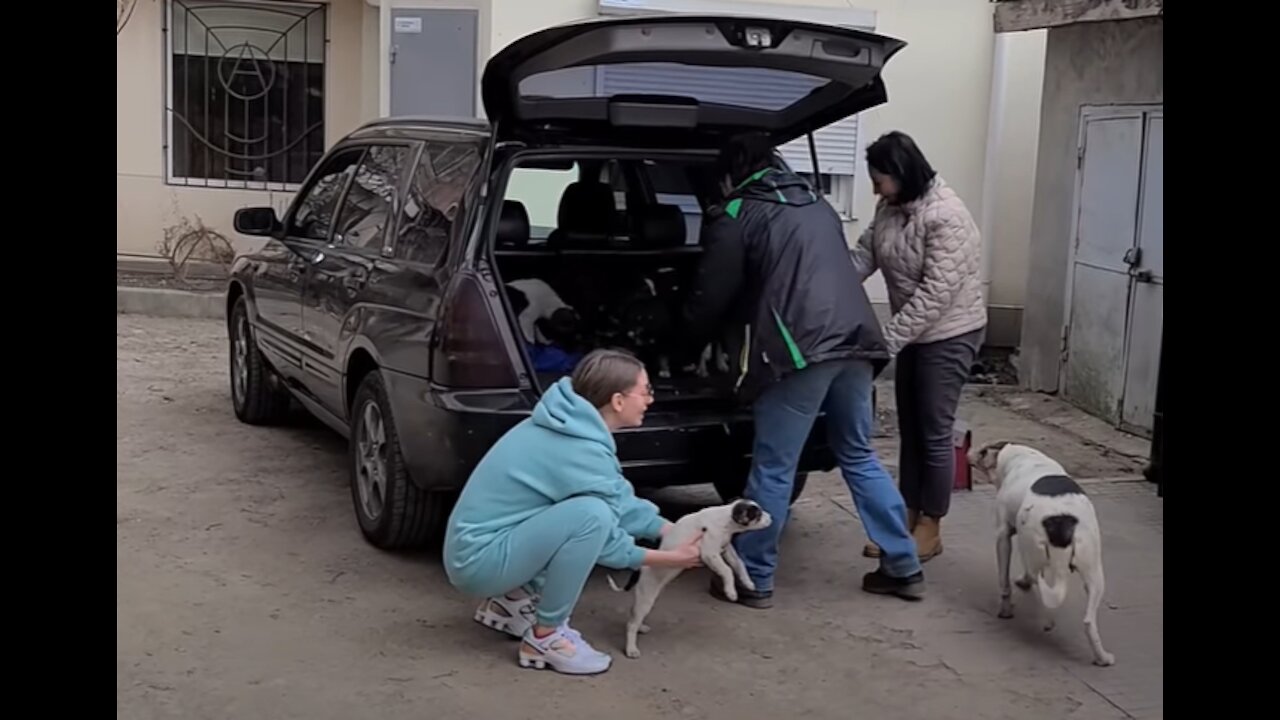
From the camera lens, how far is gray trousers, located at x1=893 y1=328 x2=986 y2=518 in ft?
18.0

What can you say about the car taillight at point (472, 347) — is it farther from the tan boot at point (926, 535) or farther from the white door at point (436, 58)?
the white door at point (436, 58)

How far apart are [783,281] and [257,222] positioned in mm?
3499

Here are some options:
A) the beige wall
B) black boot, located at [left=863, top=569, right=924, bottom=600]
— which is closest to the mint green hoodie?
black boot, located at [left=863, top=569, right=924, bottom=600]

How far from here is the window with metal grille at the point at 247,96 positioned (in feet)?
42.1

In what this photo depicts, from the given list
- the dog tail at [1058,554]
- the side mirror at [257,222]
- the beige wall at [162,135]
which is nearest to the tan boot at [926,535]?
the dog tail at [1058,554]

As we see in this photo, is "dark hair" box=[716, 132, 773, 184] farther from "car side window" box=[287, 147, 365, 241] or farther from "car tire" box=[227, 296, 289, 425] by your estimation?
"car tire" box=[227, 296, 289, 425]

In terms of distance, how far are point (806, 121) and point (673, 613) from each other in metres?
2.12

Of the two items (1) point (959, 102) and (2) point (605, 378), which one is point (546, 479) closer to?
(2) point (605, 378)

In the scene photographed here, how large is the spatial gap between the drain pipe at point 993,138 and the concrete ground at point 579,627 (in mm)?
Answer: 4264

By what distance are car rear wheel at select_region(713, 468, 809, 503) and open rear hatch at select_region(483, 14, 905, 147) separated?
4.64 feet

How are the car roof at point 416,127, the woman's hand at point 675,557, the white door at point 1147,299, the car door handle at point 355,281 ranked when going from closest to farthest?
the woman's hand at point 675,557
the car roof at point 416,127
the car door handle at point 355,281
the white door at point 1147,299

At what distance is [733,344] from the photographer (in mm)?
5598

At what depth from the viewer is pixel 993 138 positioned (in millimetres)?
10727
